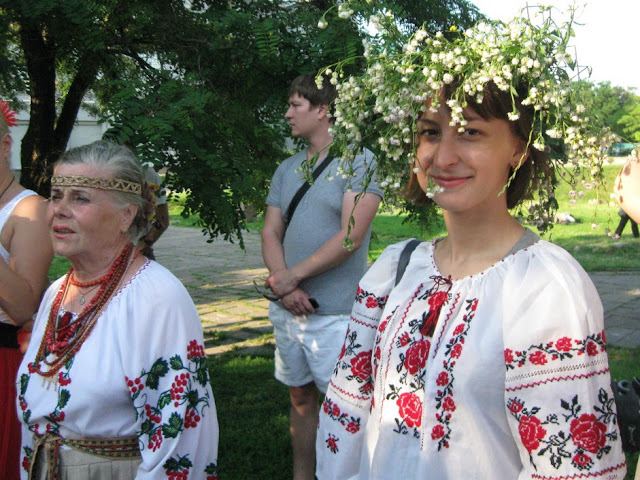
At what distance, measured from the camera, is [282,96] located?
3.89 metres

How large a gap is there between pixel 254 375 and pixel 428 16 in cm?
341

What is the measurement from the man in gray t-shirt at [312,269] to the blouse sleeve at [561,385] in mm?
1799

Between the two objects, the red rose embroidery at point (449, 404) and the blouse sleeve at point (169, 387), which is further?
the blouse sleeve at point (169, 387)

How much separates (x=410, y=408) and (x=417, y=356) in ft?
0.46

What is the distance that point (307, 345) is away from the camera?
3434mm

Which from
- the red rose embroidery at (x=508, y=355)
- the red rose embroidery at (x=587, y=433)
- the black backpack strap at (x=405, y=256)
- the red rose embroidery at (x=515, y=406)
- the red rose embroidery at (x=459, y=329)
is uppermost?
the black backpack strap at (x=405, y=256)

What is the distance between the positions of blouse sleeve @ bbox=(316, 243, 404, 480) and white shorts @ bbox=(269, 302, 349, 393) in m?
1.33

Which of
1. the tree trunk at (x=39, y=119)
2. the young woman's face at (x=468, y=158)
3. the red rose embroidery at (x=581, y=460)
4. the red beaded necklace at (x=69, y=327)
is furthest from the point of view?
the tree trunk at (x=39, y=119)

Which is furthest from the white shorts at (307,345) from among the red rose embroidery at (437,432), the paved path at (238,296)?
the paved path at (238,296)

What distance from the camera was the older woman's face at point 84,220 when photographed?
234 cm

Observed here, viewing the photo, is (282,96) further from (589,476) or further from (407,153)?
(589,476)

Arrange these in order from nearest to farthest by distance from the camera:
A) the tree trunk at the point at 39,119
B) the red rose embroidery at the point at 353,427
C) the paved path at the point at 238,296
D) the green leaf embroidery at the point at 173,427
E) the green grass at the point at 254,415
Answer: the red rose embroidery at the point at 353,427
the green leaf embroidery at the point at 173,427
the green grass at the point at 254,415
the tree trunk at the point at 39,119
the paved path at the point at 238,296

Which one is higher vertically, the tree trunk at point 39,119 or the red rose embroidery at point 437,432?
the tree trunk at point 39,119

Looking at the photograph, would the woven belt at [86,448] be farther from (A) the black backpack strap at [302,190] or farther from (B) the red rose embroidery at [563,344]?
(A) the black backpack strap at [302,190]
